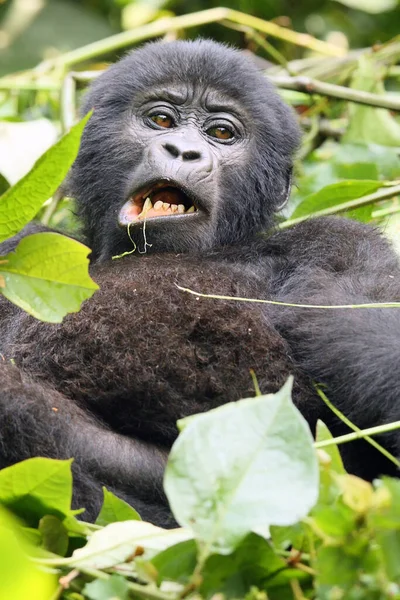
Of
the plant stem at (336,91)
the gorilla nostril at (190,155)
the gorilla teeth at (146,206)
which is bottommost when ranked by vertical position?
the gorilla teeth at (146,206)

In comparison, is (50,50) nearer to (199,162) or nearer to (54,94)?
(54,94)

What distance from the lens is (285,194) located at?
2.80 m

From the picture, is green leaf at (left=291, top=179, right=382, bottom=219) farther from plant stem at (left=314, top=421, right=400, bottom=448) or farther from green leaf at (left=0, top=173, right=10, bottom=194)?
plant stem at (left=314, top=421, right=400, bottom=448)

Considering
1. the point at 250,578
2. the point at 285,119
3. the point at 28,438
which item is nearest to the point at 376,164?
the point at 285,119

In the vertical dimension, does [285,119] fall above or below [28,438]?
above

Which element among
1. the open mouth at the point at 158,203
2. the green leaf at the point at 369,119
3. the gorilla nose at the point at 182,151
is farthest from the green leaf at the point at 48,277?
the green leaf at the point at 369,119

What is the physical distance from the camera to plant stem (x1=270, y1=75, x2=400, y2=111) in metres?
3.24

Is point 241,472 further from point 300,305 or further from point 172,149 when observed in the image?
point 172,149

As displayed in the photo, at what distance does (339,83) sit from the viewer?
4.15 m

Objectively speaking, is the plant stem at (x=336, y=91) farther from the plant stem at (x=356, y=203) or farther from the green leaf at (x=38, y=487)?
the green leaf at (x=38, y=487)

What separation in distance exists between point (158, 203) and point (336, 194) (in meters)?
0.57

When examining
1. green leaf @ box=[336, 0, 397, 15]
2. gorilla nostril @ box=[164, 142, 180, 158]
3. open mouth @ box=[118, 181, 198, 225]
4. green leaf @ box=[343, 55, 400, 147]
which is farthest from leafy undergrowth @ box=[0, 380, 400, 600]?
green leaf @ box=[336, 0, 397, 15]

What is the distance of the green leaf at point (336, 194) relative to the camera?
275cm

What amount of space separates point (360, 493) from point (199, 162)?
1.46m
